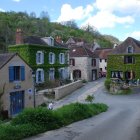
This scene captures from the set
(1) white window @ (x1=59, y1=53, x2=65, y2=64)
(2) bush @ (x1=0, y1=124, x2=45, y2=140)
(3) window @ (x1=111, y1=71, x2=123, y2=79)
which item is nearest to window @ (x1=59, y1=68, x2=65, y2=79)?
(1) white window @ (x1=59, y1=53, x2=65, y2=64)

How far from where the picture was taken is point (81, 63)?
67750 millimetres

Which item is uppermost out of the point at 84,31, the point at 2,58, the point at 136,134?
the point at 84,31

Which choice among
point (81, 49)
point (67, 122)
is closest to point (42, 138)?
point (67, 122)

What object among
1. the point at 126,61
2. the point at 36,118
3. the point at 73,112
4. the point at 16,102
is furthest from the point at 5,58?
the point at 126,61

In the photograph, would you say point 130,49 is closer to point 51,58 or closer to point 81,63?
point 81,63

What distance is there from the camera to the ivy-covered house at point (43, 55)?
50.6 m

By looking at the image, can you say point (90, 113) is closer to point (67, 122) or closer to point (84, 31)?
point (67, 122)

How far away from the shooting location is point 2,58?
115 feet

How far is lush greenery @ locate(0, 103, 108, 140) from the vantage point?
2137 centimetres

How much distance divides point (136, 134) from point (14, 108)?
1502 centimetres

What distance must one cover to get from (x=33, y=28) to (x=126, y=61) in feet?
175

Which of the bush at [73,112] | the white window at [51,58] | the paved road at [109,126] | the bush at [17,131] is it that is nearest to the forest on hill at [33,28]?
the white window at [51,58]

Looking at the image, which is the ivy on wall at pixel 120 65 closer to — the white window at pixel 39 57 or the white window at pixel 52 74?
the white window at pixel 52 74

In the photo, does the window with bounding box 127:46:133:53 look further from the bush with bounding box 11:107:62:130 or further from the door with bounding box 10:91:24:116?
the bush with bounding box 11:107:62:130
